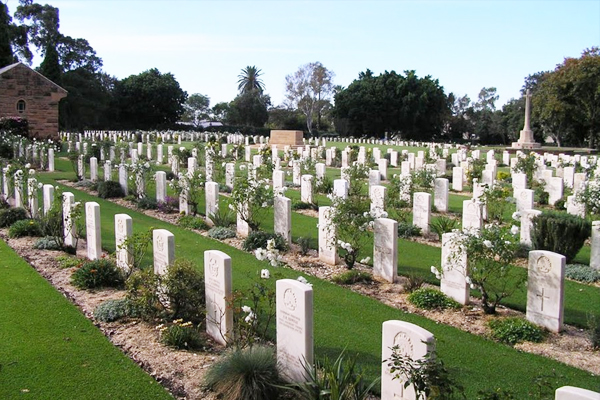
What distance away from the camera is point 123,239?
909 centimetres

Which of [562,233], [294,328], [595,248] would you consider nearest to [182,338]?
[294,328]

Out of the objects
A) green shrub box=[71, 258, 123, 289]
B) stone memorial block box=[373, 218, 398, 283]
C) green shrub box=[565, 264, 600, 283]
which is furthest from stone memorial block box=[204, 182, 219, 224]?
green shrub box=[565, 264, 600, 283]

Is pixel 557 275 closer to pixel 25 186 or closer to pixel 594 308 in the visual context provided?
pixel 594 308

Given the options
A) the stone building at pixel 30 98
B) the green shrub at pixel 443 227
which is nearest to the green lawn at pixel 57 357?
the green shrub at pixel 443 227

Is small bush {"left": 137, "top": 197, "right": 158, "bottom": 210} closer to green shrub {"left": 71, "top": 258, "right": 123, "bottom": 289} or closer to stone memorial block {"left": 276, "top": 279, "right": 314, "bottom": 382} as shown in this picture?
green shrub {"left": 71, "top": 258, "right": 123, "bottom": 289}

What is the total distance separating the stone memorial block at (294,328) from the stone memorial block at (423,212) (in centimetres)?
723

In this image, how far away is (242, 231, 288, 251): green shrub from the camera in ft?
35.6

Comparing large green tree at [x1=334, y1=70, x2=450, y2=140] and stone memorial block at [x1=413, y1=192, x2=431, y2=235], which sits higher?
large green tree at [x1=334, y1=70, x2=450, y2=140]

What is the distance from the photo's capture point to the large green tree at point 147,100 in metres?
61.8

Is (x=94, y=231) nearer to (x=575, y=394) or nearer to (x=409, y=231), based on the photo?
(x=409, y=231)

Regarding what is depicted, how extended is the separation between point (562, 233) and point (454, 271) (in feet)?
9.29

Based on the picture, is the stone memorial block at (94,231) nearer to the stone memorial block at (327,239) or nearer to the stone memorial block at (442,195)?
the stone memorial block at (327,239)

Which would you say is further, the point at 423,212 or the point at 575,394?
the point at 423,212

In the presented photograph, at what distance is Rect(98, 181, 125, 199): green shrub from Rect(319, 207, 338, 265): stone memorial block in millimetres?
9123
